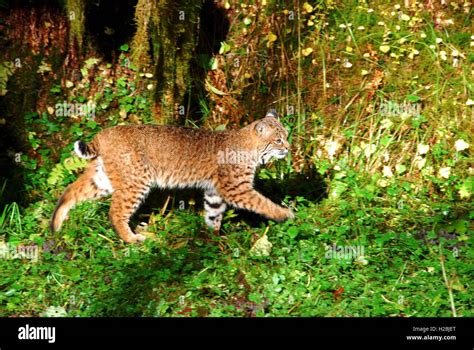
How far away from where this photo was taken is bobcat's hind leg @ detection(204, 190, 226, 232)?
7.98 metres

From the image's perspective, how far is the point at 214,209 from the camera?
26.4 ft

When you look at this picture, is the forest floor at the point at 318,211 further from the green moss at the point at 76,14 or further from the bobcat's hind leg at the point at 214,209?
the green moss at the point at 76,14

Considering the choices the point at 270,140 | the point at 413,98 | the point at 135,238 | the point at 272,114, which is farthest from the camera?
the point at 413,98

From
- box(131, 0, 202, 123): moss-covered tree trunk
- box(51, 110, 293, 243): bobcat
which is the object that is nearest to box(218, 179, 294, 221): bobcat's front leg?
box(51, 110, 293, 243): bobcat

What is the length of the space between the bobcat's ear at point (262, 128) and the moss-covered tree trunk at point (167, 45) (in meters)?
0.86

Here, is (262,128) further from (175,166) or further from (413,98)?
(413,98)

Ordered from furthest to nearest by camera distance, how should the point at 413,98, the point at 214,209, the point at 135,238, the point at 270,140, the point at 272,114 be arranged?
the point at 413,98 → the point at 272,114 → the point at 270,140 → the point at 214,209 → the point at 135,238

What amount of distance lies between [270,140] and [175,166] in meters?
1.01

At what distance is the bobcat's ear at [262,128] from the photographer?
8125 mm

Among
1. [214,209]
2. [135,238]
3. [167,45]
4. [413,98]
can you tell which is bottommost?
[135,238]

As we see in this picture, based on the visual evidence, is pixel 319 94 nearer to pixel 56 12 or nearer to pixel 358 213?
pixel 358 213

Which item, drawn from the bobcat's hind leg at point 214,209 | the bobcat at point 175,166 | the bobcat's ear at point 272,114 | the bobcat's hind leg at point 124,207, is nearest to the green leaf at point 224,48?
the bobcat's ear at point 272,114

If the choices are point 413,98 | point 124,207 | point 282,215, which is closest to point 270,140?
point 282,215

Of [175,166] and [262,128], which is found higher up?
[262,128]
